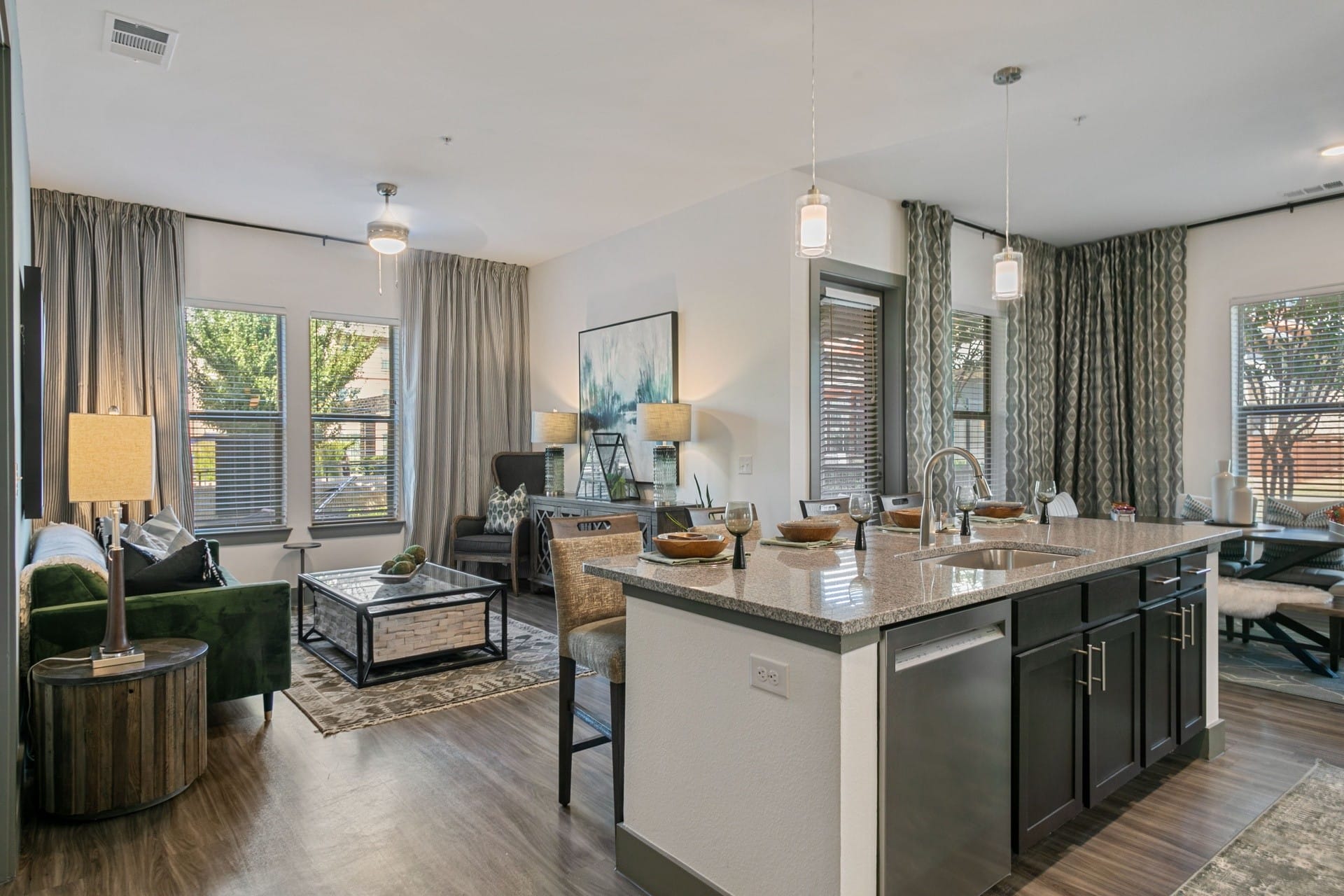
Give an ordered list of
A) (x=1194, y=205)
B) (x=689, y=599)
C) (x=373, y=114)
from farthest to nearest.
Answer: (x=1194, y=205)
(x=373, y=114)
(x=689, y=599)

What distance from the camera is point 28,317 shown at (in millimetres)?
2748

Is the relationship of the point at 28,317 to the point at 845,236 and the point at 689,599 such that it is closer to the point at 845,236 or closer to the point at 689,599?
the point at 689,599

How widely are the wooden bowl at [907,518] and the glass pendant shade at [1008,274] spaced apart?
1177mm

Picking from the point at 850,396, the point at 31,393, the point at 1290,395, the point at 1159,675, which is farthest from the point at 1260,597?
the point at 31,393

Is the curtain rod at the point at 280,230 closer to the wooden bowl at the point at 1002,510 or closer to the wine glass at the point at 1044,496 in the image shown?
the wooden bowl at the point at 1002,510

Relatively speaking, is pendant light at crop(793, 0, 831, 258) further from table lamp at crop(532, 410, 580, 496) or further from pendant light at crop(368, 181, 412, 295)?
table lamp at crop(532, 410, 580, 496)

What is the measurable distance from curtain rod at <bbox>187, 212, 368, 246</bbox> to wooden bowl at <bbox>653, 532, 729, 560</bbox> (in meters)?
4.97

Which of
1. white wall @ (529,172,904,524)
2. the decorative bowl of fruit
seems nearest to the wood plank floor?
the decorative bowl of fruit

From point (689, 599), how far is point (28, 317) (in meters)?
2.59

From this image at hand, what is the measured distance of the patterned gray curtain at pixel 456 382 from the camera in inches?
257

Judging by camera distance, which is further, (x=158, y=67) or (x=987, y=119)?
(x=987, y=119)

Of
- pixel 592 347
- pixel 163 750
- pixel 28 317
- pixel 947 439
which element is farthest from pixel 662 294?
pixel 163 750

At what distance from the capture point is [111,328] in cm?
518

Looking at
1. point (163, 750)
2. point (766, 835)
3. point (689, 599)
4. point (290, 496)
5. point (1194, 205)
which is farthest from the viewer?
point (290, 496)
